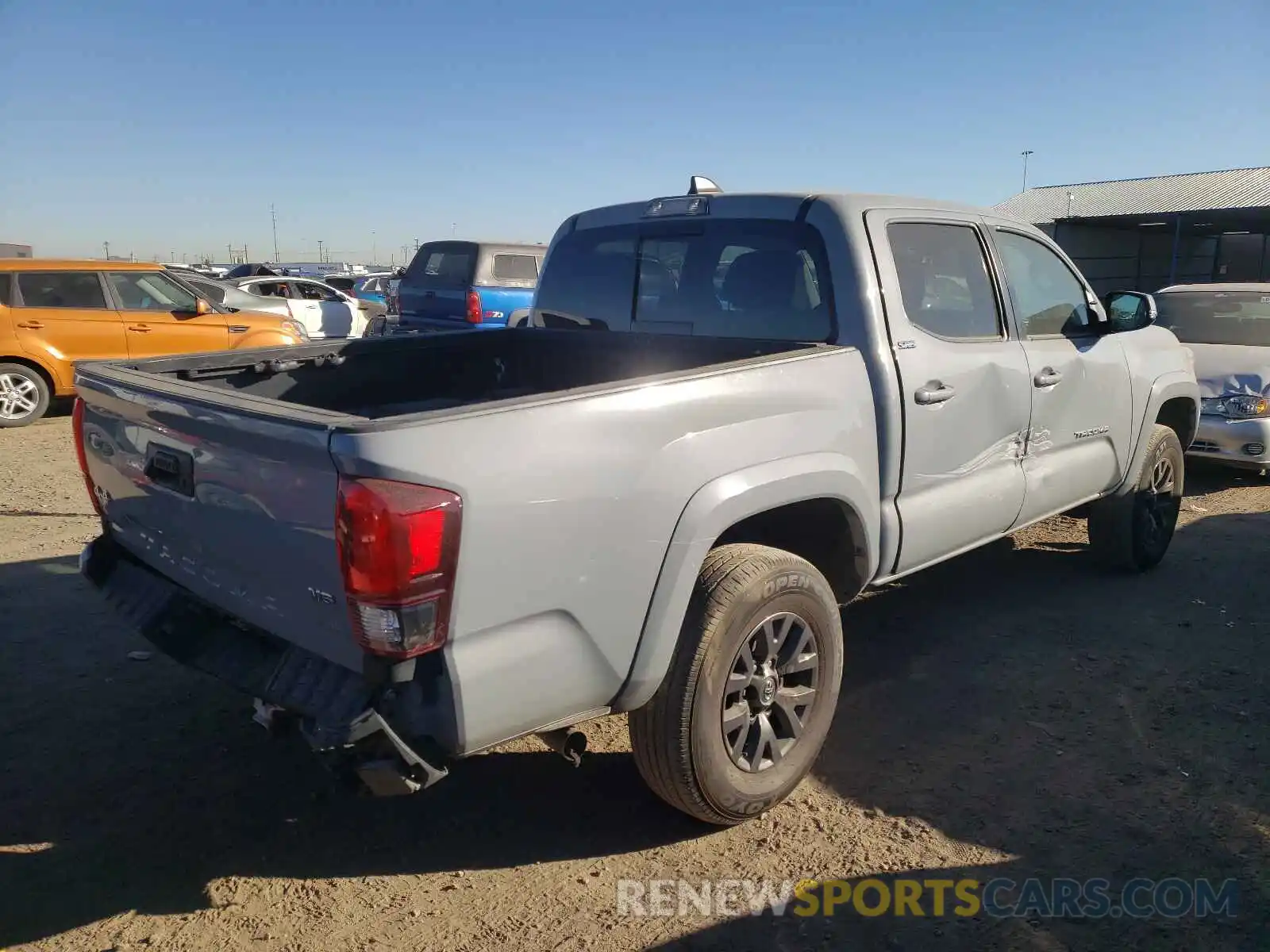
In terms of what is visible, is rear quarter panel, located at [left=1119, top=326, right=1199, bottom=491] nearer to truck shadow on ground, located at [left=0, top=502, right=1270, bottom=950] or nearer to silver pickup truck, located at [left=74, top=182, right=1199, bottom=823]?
silver pickup truck, located at [left=74, top=182, right=1199, bottom=823]

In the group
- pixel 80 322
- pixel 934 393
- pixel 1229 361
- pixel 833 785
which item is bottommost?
pixel 833 785

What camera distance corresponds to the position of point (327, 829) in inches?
123

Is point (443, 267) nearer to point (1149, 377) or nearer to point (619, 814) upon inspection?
point (1149, 377)

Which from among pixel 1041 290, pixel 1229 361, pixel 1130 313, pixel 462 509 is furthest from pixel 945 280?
pixel 1229 361

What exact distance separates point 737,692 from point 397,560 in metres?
1.29

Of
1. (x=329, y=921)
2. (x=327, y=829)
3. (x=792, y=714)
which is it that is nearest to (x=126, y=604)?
(x=327, y=829)

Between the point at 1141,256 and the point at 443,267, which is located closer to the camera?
the point at 443,267

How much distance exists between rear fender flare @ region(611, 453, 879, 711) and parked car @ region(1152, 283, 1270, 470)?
5.25 metres

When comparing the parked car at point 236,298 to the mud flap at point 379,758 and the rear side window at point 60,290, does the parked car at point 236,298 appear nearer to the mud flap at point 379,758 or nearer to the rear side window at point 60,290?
the rear side window at point 60,290

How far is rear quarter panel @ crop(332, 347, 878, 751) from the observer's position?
226cm

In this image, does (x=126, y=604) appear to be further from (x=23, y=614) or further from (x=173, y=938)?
(x=23, y=614)

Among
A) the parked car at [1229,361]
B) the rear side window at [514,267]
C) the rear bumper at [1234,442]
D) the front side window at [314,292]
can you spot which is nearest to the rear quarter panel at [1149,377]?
the parked car at [1229,361]

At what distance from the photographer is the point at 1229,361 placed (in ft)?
25.9

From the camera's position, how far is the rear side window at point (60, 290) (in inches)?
400
